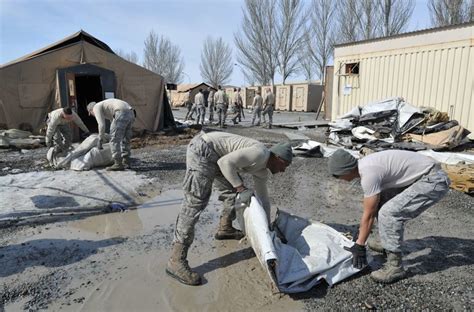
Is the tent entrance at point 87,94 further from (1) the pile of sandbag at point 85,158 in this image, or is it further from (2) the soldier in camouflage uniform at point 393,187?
(2) the soldier in camouflage uniform at point 393,187

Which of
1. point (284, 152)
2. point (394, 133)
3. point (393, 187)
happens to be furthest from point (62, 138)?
point (394, 133)

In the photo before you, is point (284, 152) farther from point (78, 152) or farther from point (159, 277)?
point (78, 152)

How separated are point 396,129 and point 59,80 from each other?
950 cm

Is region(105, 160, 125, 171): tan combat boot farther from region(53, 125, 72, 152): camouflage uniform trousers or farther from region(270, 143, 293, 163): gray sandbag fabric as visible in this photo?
region(270, 143, 293, 163): gray sandbag fabric

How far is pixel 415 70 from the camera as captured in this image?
10.6 m

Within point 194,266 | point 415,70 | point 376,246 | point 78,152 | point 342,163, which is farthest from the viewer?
point 415,70

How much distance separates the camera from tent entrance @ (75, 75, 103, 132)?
515 inches

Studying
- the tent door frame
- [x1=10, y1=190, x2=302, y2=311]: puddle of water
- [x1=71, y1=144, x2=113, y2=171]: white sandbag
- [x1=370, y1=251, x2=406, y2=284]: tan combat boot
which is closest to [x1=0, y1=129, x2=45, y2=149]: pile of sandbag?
the tent door frame

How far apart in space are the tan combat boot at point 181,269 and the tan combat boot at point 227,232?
802 millimetres

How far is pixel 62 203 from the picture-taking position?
17.1ft

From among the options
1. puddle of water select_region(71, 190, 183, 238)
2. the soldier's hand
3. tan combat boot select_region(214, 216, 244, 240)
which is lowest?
puddle of water select_region(71, 190, 183, 238)

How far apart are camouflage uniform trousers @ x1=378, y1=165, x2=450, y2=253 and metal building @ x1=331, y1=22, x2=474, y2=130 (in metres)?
7.53

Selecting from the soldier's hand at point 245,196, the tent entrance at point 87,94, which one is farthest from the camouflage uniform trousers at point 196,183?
the tent entrance at point 87,94

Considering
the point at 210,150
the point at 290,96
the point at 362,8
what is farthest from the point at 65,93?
the point at 362,8
